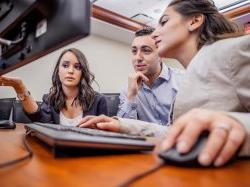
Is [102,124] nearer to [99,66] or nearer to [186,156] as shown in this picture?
[186,156]

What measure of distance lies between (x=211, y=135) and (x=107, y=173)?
15 centimetres

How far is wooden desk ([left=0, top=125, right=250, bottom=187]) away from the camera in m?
0.29

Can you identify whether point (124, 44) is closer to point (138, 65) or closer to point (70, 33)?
point (138, 65)

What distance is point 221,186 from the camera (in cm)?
29

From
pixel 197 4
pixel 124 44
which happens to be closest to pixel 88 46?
pixel 124 44

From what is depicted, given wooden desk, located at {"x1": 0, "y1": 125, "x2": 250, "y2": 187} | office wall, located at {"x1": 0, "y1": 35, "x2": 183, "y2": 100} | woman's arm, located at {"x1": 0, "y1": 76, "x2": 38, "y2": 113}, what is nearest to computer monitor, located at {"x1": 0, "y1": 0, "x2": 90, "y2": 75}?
wooden desk, located at {"x1": 0, "y1": 125, "x2": 250, "y2": 187}

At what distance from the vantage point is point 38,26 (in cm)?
52

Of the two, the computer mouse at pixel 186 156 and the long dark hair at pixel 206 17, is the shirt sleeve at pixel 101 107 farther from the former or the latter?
the computer mouse at pixel 186 156

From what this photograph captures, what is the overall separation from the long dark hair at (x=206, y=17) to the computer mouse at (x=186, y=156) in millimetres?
915

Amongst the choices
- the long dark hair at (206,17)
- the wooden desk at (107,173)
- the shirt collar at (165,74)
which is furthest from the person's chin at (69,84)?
the wooden desk at (107,173)

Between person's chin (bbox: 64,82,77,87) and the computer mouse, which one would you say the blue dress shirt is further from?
the computer mouse

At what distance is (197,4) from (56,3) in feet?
3.25

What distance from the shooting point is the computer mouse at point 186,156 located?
1.15ft

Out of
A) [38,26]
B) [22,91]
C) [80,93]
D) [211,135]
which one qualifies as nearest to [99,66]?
[80,93]
